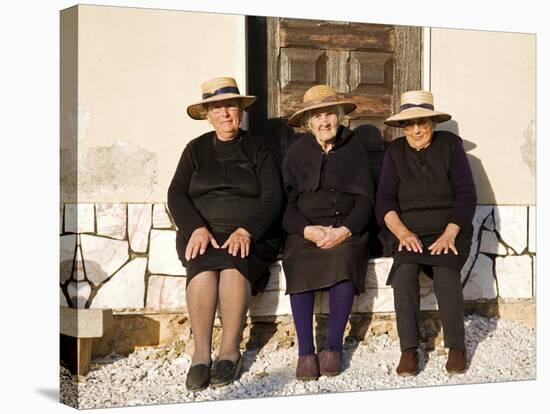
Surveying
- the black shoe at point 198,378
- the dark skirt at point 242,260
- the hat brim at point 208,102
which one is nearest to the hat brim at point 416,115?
the hat brim at point 208,102

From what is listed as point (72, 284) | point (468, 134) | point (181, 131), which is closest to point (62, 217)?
point (72, 284)

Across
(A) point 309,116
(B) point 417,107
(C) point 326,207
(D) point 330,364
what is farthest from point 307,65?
(D) point 330,364

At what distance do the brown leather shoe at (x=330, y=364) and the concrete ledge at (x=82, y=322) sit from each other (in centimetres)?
134

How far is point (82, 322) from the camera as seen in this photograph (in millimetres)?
5660

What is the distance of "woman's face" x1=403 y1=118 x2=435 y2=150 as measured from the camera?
6.39m

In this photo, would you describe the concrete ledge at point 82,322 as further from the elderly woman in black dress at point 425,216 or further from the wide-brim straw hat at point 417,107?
the wide-brim straw hat at point 417,107

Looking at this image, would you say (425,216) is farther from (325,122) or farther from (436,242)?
(325,122)

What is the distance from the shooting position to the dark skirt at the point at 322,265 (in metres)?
6.02

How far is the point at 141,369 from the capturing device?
5.93 meters

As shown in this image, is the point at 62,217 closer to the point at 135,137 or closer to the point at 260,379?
the point at 135,137

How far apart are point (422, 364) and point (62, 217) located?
8.07ft

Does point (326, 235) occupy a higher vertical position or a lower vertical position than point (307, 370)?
higher

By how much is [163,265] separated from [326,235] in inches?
40.8

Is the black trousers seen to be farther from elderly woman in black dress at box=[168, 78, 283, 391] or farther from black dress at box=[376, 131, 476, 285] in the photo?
elderly woman in black dress at box=[168, 78, 283, 391]
